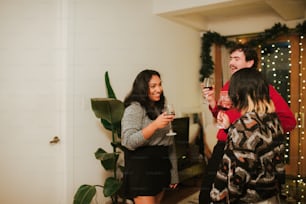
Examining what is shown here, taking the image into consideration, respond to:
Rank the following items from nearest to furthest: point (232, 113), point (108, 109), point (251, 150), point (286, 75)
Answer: point (251, 150) → point (232, 113) → point (108, 109) → point (286, 75)

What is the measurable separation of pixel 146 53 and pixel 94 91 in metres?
0.87

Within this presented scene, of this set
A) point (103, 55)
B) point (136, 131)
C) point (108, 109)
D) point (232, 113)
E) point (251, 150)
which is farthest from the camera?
point (103, 55)

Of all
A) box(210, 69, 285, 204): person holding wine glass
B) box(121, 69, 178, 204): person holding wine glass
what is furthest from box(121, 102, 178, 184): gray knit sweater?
box(210, 69, 285, 204): person holding wine glass

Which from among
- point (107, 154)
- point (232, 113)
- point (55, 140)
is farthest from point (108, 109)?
point (232, 113)

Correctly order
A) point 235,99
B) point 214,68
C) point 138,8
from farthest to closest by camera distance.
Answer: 1. point 214,68
2. point 138,8
3. point 235,99

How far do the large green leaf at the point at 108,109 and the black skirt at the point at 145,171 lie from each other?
58cm

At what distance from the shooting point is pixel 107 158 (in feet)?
7.25

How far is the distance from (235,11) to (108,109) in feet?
8.34

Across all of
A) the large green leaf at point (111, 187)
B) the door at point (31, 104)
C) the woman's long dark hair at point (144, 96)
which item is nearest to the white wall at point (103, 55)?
the door at point (31, 104)

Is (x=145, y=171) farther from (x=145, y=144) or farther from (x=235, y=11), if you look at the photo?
(x=235, y=11)

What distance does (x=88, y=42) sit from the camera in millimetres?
A: 2371

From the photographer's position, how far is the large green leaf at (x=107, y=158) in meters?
2.21

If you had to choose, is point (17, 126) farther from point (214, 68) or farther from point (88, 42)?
point (214, 68)

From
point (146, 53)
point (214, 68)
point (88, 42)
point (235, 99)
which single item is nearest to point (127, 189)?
point (235, 99)
